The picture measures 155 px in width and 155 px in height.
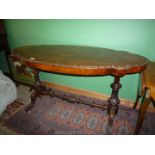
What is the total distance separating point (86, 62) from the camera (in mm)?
1321

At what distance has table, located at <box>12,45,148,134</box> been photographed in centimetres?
124

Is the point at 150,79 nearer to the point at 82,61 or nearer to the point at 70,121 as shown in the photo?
the point at 82,61

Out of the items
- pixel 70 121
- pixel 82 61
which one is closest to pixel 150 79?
pixel 82 61

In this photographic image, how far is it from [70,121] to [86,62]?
94cm

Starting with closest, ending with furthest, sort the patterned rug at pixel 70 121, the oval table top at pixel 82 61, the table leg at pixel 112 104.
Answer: the oval table top at pixel 82 61
the table leg at pixel 112 104
the patterned rug at pixel 70 121

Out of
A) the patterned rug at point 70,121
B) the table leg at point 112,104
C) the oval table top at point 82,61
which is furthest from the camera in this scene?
the patterned rug at point 70,121

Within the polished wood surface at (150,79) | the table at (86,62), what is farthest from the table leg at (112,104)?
the polished wood surface at (150,79)

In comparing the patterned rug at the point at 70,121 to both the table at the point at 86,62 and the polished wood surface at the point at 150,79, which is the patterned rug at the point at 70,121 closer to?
the table at the point at 86,62

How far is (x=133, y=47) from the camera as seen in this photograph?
1711mm

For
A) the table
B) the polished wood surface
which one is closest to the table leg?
the table

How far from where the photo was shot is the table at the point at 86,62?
4.07ft

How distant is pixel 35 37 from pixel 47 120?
1.28m

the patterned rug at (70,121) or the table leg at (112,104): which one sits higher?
the table leg at (112,104)
